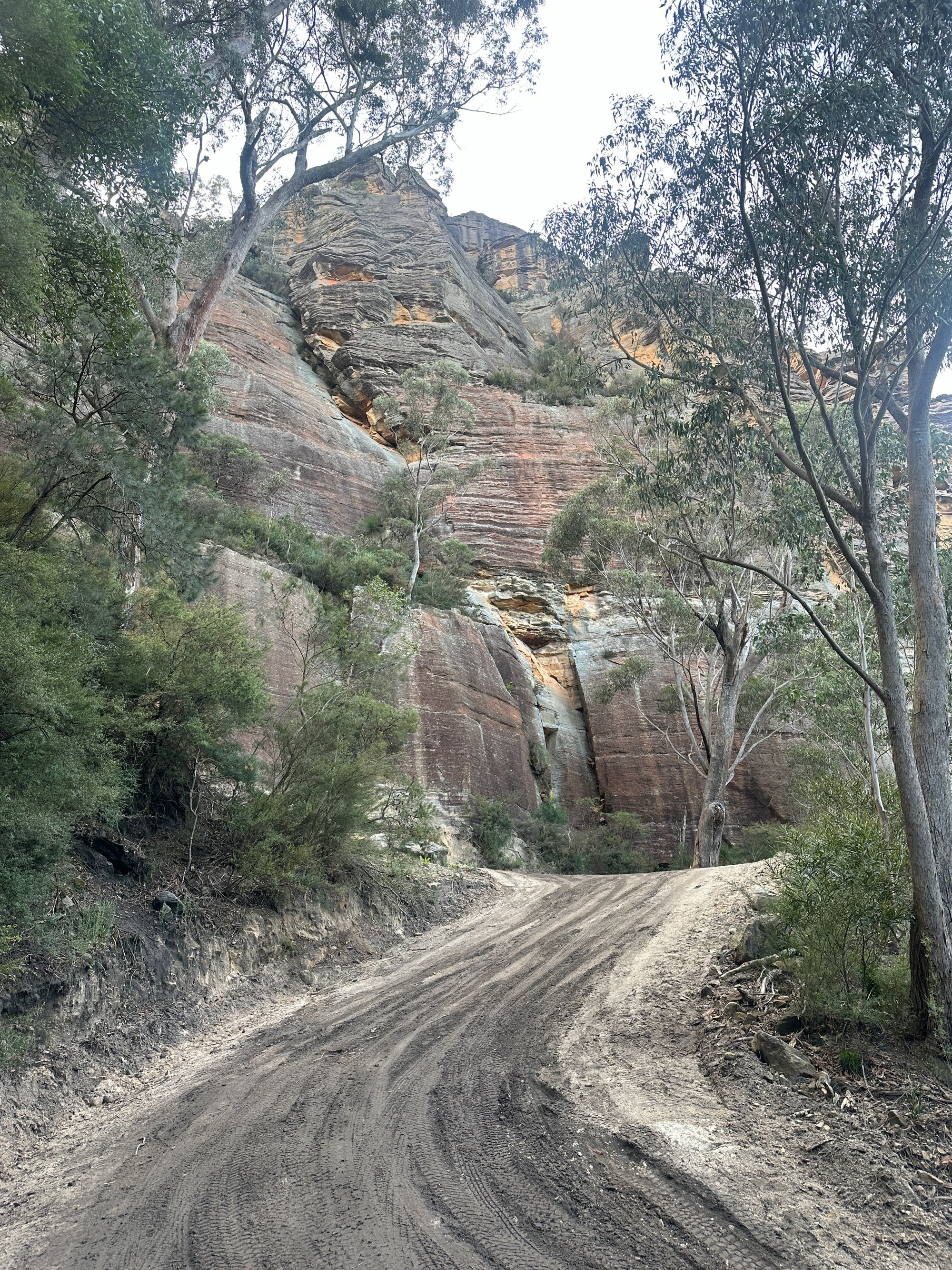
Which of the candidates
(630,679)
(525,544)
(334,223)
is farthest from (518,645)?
(334,223)

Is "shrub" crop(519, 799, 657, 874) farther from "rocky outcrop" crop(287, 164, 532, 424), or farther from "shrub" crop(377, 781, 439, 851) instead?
"rocky outcrop" crop(287, 164, 532, 424)

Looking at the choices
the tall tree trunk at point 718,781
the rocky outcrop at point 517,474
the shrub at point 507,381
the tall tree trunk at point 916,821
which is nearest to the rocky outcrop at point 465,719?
the tall tree trunk at point 718,781

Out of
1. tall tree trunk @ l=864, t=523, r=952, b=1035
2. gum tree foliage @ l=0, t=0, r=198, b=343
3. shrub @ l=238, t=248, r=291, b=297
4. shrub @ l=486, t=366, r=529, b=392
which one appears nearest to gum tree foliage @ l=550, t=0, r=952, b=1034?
tall tree trunk @ l=864, t=523, r=952, b=1035

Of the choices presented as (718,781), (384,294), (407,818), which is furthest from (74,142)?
(384,294)

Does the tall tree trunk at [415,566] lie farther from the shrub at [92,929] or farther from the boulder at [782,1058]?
the boulder at [782,1058]

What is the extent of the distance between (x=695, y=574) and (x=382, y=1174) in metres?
20.8

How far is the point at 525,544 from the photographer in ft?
110

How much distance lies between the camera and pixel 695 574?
23188 mm

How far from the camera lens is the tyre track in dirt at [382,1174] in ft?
12.1

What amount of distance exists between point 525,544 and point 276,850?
25.2 meters

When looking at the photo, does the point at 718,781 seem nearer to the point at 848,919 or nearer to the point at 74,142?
the point at 848,919

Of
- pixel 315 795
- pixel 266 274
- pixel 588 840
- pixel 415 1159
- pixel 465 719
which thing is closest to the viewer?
pixel 415 1159

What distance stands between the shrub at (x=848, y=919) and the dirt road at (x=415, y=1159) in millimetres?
1247

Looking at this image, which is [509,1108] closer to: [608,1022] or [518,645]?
[608,1022]
